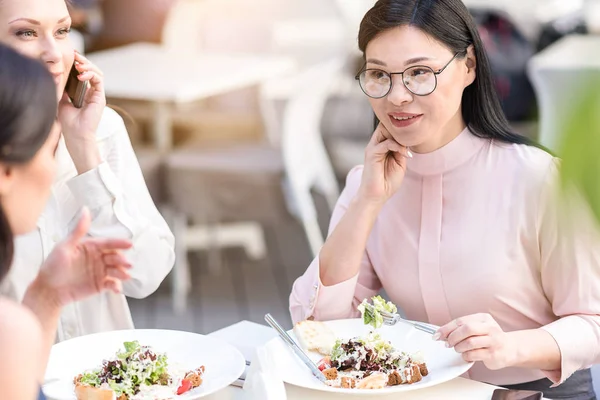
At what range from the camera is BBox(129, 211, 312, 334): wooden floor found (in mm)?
4090

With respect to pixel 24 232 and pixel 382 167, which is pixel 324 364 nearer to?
pixel 382 167

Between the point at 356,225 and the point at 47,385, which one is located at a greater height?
the point at 356,225

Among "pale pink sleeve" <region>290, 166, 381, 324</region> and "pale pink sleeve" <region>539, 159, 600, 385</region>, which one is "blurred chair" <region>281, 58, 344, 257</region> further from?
"pale pink sleeve" <region>539, 159, 600, 385</region>

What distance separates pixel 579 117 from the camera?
14.4 inches

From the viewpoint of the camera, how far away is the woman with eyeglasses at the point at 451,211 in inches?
67.3

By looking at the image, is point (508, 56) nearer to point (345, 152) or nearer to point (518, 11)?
point (518, 11)

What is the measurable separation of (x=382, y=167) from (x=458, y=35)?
0.30 m

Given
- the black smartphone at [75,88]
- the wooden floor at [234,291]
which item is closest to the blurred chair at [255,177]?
the wooden floor at [234,291]

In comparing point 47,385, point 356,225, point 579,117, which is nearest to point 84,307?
point 47,385

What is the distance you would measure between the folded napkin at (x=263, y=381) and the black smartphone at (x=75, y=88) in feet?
2.68

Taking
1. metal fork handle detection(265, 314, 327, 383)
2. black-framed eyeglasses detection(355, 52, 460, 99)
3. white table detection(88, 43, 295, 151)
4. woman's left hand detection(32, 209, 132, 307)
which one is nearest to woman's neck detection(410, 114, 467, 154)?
black-framed eyeglasses detection(355, 52, 460, 99)

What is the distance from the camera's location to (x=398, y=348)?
62.7 inches

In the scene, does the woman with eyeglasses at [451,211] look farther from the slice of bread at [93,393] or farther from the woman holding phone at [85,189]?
the slice of bread at [93,393]

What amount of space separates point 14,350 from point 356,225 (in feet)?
3.11
